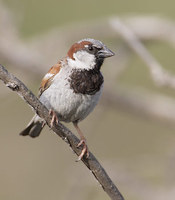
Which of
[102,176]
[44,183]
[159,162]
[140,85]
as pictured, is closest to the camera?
[102,176]

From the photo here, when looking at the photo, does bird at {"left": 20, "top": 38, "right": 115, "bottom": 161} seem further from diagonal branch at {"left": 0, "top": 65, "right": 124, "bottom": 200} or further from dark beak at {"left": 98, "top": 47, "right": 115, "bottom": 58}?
diagonal branch at {"left": 0, "top": 65, "right": 124, "bottom": 200}

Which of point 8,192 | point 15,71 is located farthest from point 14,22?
point 8,192

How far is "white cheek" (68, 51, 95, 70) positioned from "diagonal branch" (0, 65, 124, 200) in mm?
794

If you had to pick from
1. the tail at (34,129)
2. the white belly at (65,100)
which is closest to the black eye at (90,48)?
the white belly at (65,100)

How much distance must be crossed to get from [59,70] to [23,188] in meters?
2.93

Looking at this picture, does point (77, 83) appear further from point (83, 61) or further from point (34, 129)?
point (34, 129)

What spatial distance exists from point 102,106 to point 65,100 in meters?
1.99

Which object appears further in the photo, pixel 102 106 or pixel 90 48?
pixel 102 106

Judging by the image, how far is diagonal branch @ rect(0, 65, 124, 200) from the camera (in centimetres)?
260

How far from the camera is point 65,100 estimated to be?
3537 mm

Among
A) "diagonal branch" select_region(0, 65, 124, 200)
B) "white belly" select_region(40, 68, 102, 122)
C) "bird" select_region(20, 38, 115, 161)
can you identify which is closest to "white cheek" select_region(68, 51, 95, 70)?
"bird" select_region(20, 38, 115, 161)

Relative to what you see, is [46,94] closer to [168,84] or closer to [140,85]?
[168,84]

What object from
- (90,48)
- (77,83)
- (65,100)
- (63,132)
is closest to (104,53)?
(90,48)

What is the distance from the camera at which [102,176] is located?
2877 mm
